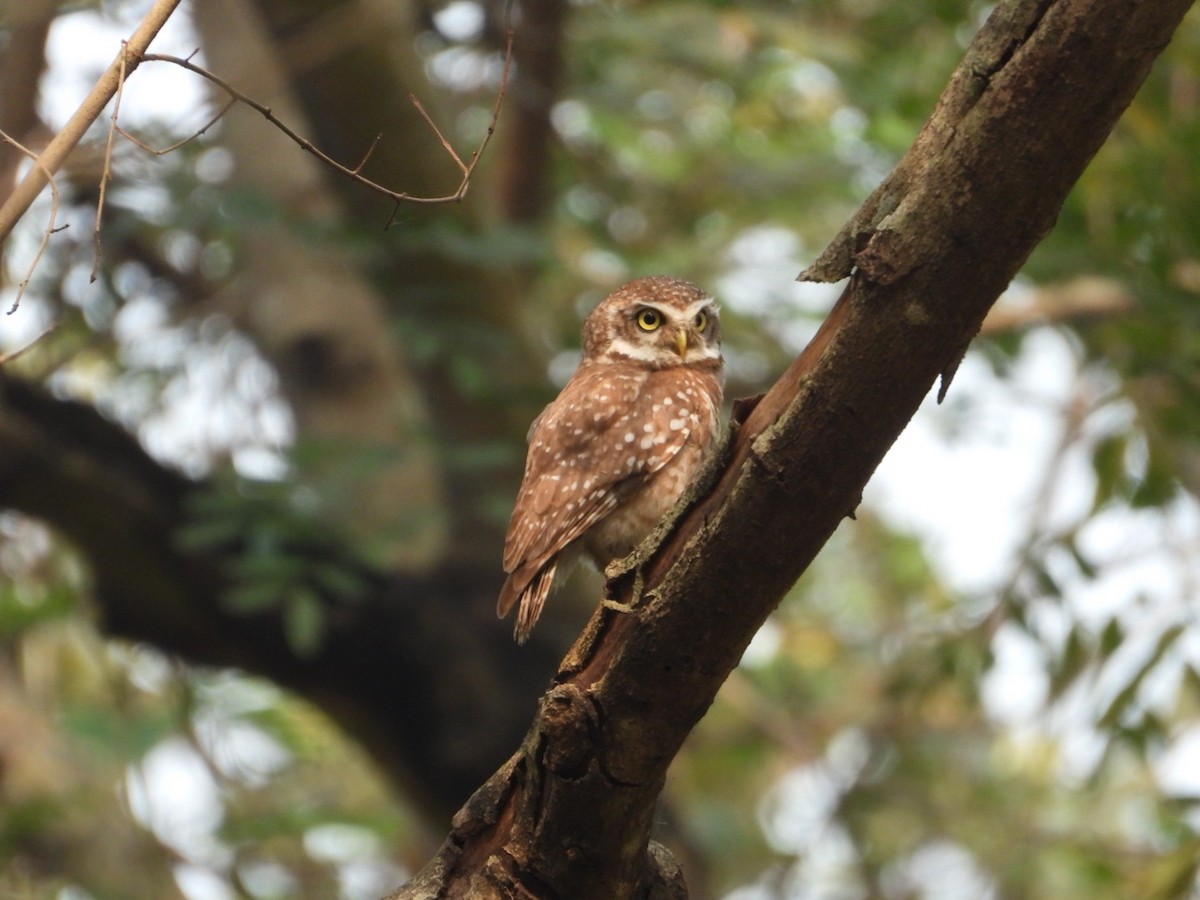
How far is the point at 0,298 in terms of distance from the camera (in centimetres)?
707

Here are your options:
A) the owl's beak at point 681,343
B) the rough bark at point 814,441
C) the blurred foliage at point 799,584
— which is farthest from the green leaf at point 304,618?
the rough bark at point 814,441

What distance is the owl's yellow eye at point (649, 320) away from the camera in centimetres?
521

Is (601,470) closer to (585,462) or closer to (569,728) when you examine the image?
Answer: (585,462)

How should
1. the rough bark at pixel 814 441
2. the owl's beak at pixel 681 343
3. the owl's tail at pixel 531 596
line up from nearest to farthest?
1. the rough bark at pixel 814 441
2. the owl's tail at pixel 531 596
3. the owl's beak at pixel 681 343

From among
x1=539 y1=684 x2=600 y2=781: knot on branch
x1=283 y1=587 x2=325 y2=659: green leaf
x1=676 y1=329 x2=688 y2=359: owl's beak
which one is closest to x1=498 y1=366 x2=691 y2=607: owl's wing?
x1=676 y1=329 x2=688 y2=359: owl's beak

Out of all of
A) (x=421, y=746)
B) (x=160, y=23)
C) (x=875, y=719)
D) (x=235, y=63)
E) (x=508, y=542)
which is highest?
(x=235, y=63)

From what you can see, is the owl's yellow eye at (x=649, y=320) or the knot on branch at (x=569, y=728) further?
the owl's yellow eye at (x=649, y=320)

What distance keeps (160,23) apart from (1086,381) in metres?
8.77

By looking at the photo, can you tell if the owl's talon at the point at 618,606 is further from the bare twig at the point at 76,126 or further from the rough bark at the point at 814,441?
the bare twig at the point at 76,126

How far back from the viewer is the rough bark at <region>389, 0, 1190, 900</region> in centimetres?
252

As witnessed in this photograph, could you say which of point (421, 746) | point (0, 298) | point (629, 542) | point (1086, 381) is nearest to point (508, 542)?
point (629, 542)

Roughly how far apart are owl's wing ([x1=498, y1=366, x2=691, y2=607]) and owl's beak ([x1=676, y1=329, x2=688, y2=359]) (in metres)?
0.38

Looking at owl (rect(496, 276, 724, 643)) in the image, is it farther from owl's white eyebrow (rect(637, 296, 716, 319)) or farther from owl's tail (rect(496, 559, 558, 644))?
owl's white eyebrow (rect(637, 296, 716, 319))

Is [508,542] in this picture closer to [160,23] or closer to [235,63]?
[160,23]
